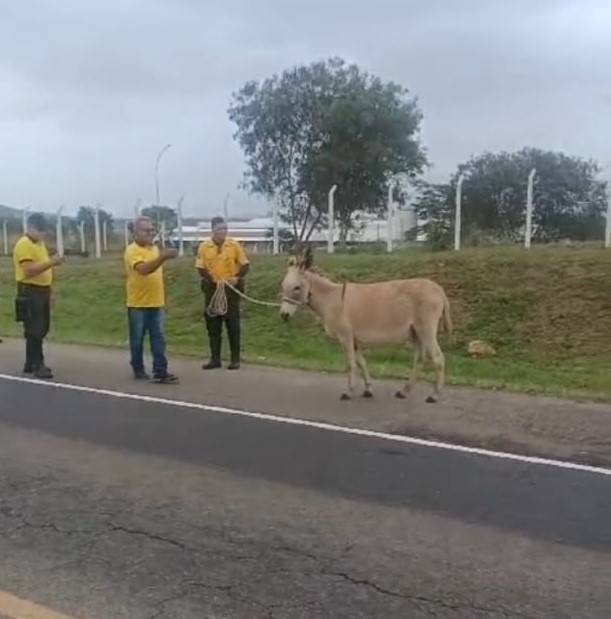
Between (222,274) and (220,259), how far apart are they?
0.23 metres

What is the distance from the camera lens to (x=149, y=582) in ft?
14.5

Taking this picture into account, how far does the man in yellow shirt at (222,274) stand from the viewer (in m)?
11.4

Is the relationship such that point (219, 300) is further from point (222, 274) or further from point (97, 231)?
point (97, 231)

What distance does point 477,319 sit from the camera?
47.9 ft

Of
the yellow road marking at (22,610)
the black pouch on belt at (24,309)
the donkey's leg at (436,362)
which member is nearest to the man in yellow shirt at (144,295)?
the black pouch on belt at (24,309)

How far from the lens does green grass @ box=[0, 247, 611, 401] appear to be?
39.5ft

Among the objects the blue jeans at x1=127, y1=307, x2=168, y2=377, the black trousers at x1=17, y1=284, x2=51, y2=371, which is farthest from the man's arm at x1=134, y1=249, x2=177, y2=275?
the black trousers at x1=17, y1=284, x2=51, y2=371

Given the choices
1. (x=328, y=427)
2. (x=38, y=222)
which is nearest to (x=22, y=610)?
(x=328, y=427)

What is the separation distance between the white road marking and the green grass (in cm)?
275

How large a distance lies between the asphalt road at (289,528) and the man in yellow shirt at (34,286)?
3432 millimetres

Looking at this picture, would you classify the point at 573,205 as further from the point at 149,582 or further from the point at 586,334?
the point at 149,582

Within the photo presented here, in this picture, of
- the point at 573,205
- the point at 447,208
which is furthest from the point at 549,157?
the point at 447,208

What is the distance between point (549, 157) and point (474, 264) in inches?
735

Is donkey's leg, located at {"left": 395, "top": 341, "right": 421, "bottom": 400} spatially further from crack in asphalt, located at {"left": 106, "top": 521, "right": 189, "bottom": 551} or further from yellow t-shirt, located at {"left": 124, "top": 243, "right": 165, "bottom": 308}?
crack in asphalt, located at {"left": 106, "top": 521, "right": 189, "bottom": 551}
